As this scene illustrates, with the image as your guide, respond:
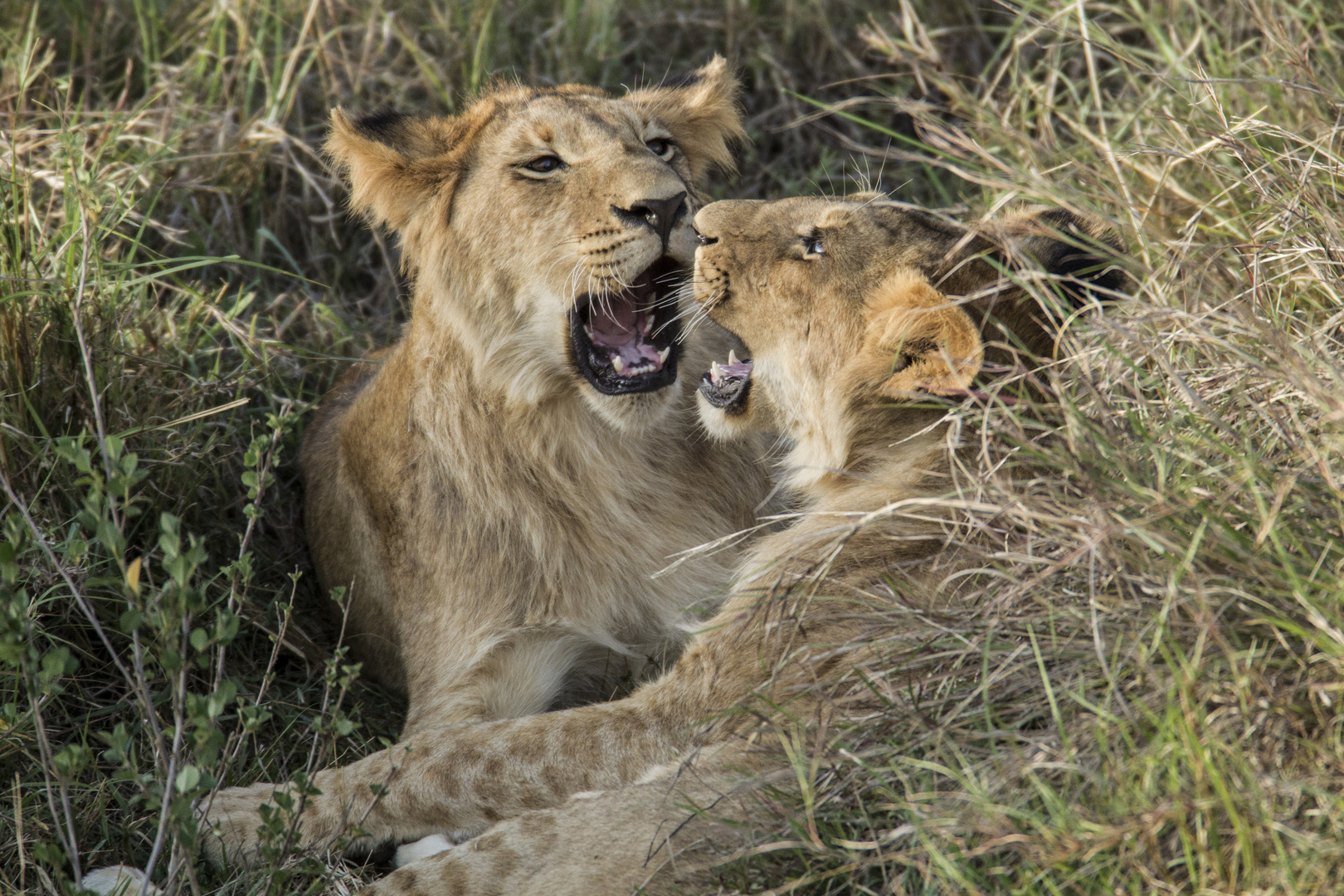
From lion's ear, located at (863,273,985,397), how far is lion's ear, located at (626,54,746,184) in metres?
1.13

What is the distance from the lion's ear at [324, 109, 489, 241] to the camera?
312cm

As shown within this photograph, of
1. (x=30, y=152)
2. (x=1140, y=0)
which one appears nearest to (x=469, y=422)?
(x=30, y=152)

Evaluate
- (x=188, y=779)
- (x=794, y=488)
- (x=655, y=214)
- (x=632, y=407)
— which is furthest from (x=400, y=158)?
(x=188, y=779)

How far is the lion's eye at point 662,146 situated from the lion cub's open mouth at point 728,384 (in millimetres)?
661

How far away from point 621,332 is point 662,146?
0.51 m

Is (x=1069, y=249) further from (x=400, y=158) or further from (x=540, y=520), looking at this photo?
(x=400, y=158)

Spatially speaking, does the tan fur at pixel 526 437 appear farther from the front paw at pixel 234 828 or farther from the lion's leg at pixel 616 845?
the lion's leg at pixel 616 845

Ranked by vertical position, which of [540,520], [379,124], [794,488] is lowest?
[540,520]

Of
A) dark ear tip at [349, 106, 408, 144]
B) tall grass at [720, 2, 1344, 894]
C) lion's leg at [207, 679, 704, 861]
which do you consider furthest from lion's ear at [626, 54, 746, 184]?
lion's leg at [207, 679, 704, 861]

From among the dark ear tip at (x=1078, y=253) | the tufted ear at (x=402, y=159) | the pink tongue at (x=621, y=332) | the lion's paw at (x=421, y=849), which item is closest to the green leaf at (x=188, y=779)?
the lion's paw at (x=421, y=849)

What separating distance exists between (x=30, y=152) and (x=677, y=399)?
92.0 inches

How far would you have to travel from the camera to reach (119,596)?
313 centimetres

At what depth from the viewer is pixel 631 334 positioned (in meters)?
3.23

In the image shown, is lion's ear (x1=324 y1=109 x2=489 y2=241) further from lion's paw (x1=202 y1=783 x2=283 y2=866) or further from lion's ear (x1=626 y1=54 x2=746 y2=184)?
lion's paw (x1=202 y1=783 x2=283 y2=866)
